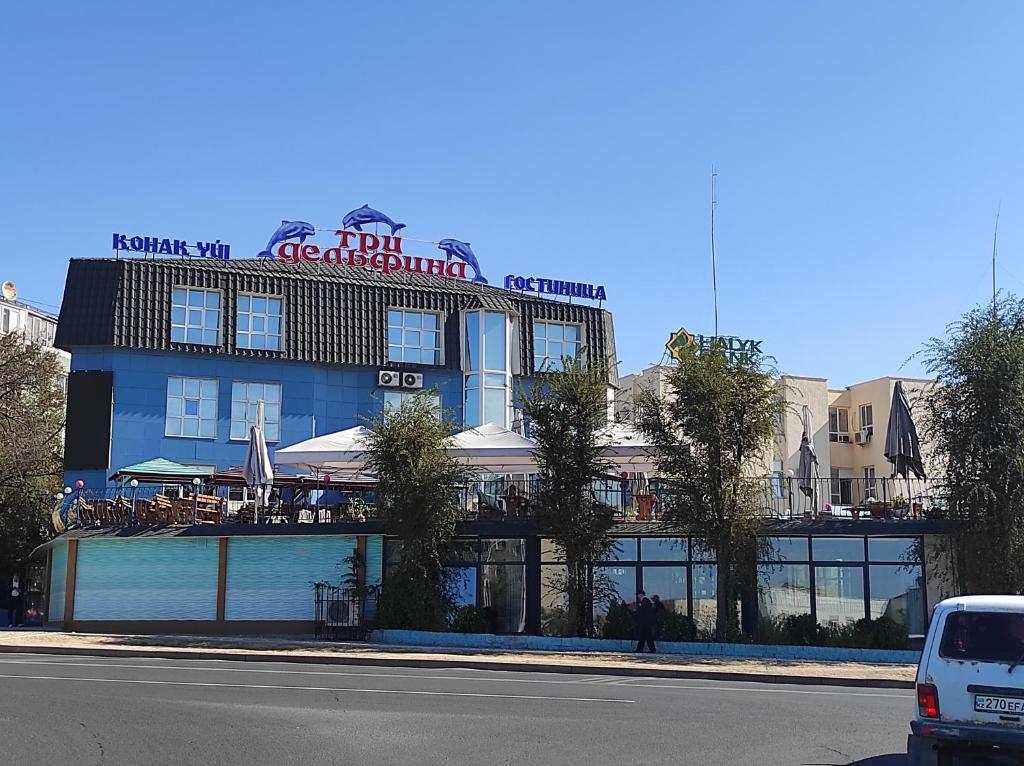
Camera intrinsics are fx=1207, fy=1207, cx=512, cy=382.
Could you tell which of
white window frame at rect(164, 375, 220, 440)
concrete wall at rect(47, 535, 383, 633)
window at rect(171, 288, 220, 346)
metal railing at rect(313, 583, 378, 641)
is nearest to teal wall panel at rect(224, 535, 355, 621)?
concrete wall at rect(47, 535, 383, 633)

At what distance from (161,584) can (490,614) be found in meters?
8.86

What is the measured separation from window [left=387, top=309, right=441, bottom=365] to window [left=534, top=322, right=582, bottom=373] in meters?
3.76

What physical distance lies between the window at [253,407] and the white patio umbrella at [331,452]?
1009 centimetres

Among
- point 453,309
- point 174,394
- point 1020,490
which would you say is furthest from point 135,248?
point 1020,490

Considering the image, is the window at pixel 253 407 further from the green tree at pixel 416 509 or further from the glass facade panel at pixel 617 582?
the glass facade panel at pixel 617 582

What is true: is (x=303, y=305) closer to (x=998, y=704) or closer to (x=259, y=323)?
(x=259, y=323)

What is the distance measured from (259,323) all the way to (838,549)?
21.2 metres

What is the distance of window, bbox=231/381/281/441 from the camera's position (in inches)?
1569

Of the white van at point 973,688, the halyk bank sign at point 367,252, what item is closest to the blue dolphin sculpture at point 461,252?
the halyk bank sign at point 367,252

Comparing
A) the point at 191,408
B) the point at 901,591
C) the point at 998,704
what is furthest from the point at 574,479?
the point at 998,704

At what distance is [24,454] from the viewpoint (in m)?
42.7

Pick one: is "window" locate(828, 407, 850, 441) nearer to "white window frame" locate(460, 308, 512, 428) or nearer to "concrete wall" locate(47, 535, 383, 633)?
"white window frame" locate(460, 308, 512, 428)

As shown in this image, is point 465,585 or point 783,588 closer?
point 783,588

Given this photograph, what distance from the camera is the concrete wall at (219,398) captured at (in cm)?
3850
